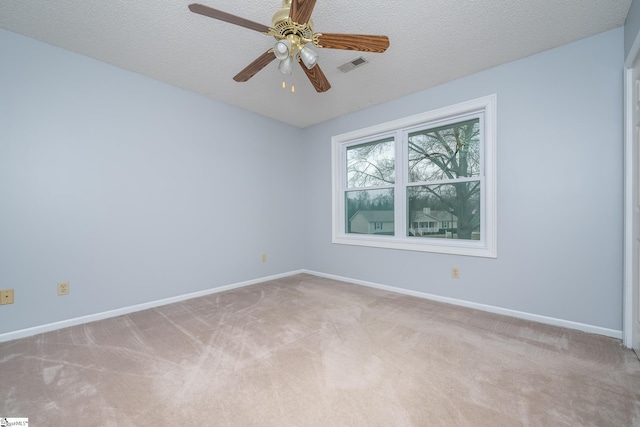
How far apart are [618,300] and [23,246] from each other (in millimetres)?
4949

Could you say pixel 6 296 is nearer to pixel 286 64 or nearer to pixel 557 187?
pixel 286 64

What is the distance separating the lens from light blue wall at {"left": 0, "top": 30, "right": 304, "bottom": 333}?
220 centimetres

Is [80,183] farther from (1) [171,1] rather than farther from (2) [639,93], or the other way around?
(2) [639,93]

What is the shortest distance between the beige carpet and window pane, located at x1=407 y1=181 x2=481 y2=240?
3.11 ft

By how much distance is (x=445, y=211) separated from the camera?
124 inches

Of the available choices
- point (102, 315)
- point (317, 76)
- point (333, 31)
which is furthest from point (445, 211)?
point (102, 315)

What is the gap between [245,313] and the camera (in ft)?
8.87

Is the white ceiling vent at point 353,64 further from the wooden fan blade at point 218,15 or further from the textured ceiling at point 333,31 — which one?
the wooden fan blade at point 218,15

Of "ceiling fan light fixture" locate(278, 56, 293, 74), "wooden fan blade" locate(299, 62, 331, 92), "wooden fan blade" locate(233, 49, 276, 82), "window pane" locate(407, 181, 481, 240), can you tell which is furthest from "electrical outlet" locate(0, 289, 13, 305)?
"window pane" locate(407, 181, 481, 240)

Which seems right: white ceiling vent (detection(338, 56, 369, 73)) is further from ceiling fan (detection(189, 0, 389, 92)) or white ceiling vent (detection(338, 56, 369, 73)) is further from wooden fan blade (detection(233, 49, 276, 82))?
wooden fan blade (detection(233, 49, 276, 82))

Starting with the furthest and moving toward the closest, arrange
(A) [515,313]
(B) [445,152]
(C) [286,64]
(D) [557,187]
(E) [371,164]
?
(E) [371,164], (B) [445,152], (A) [515,313], (D) [557,187], (C) [286,64]

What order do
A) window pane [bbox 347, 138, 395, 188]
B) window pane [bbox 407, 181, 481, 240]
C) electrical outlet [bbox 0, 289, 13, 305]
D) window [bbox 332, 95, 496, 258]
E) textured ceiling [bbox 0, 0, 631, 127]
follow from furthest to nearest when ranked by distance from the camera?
window pane [bbox 347, 138, 395, 188], window pane [bbox 407, 181, 481, 240], window [bbox 332, 95, 496, 258], electrical outlet [bbox 0, 289, 13, 305], textured ceiling [bbox 0, 0, 631, 127]

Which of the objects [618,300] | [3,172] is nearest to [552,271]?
[618,300]

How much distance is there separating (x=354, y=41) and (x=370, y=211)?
2568 millimetres
